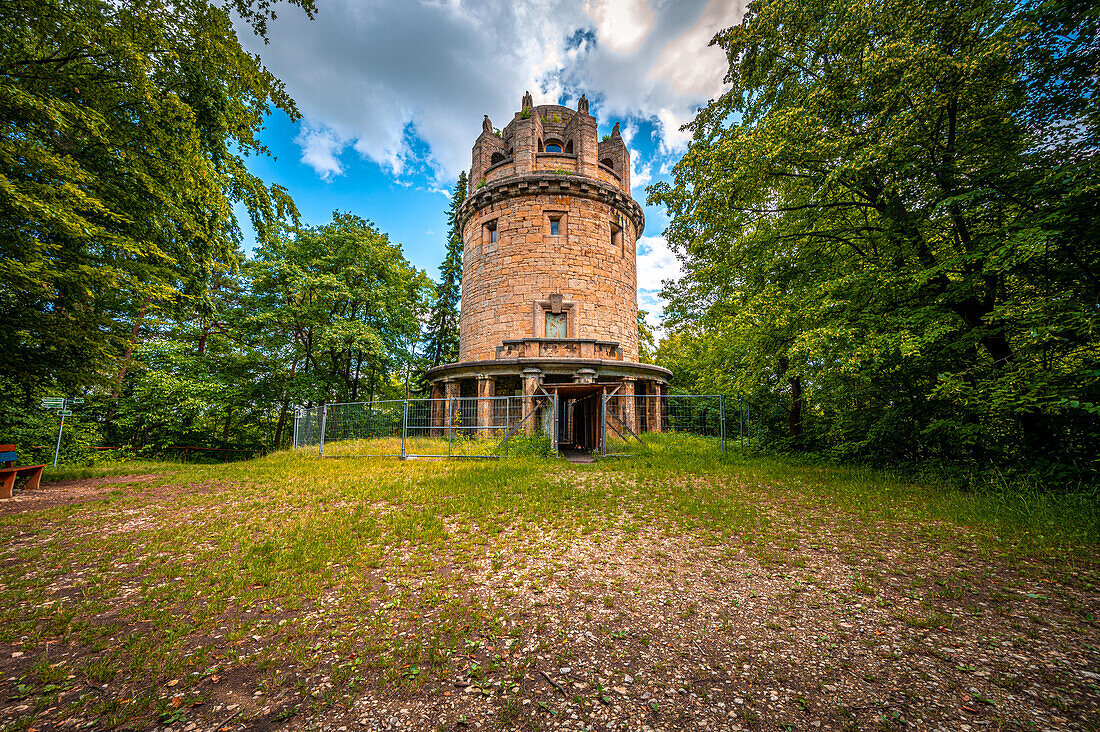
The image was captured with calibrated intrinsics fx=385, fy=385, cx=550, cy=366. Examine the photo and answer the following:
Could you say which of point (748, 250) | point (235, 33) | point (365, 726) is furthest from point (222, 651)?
point (748, 250)

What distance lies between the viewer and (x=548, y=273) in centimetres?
1734

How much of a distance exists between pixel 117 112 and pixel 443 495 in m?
9.01

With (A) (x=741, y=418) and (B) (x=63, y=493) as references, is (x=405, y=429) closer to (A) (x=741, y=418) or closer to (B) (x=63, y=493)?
(B) (x=63, y=493)

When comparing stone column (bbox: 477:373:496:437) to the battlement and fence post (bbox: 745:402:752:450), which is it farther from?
the battlement

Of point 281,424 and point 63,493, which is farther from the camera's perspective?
point 281,424

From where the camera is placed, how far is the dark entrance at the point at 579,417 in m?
14.0

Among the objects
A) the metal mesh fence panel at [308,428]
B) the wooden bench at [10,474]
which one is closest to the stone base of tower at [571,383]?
the metal mesh fence panel at [308,428]

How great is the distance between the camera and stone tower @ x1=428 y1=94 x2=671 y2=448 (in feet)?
53.4

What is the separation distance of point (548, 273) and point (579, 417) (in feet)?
21.8

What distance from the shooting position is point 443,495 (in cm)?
705

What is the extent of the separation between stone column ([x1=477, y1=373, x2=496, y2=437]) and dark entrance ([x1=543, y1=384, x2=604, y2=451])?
2.22 meters

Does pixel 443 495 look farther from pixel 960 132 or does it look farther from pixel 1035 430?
pixel 960 132

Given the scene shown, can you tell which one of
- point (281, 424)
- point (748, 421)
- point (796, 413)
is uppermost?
point (796, 413)

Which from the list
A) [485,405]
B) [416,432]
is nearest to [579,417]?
[485,405]
